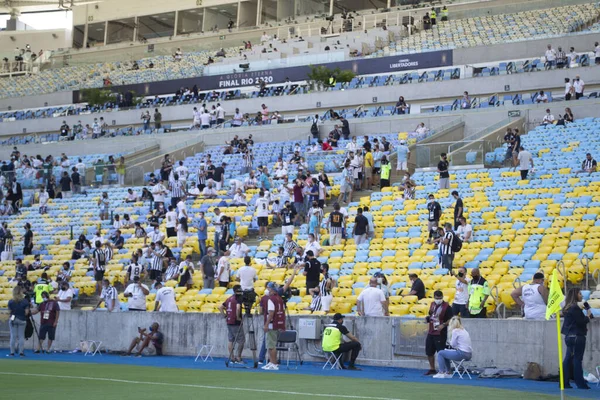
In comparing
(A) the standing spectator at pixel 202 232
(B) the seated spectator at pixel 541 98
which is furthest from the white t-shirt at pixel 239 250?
(B) the seated spectator at pixel 541 98

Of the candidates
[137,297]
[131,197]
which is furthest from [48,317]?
[131,197]

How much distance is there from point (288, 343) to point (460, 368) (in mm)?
3472

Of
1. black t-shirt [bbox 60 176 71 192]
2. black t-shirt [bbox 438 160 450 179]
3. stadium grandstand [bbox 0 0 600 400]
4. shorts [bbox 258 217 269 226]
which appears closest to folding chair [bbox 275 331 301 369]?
stadium grandstand [bbox 0 0 600 400]

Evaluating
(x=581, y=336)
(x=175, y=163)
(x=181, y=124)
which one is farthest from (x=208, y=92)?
(x=581, y=336)

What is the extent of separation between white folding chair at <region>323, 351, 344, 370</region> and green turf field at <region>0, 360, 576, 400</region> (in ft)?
5.53

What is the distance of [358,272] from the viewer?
20.9 meters

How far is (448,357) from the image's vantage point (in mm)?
14086

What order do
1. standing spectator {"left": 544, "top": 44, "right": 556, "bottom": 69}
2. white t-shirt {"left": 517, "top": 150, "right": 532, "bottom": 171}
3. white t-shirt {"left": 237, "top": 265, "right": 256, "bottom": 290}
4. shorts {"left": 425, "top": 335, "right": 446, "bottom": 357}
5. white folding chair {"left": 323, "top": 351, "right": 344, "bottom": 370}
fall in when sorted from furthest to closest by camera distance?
standing spectator {"left": 544, "top": 44, "right": 556, "bottom": 69} → white t-shirt {"left": 517, "top": 150, "right": 532, "bottom": 171} → white t-shirt {"left": 237, "top": 265, "right": 256, "bottom": 290} → white folding chair {"left": 323, "top": 351, "right": 344, "bottom": 370} → shorts {"left": 425, "top": 335, "right": 446, "bottom": 357}

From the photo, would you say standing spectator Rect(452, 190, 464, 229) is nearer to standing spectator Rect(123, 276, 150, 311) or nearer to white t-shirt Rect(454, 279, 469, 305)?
Answer: white t-shirt Rect(454, 279, 469, 305)

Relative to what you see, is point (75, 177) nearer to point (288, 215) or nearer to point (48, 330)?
point (288, 215)

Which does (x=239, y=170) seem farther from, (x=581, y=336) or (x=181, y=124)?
(x=581, y=336)

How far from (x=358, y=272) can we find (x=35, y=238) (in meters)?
13.8

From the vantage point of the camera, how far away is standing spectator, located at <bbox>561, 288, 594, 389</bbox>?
12.7 meters

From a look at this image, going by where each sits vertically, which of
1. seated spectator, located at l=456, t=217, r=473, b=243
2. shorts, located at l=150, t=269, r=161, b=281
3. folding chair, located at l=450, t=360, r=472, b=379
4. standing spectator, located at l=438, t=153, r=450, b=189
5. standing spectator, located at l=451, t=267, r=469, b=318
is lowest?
folding chair, located at l=450, t=360, r=472, b=379
